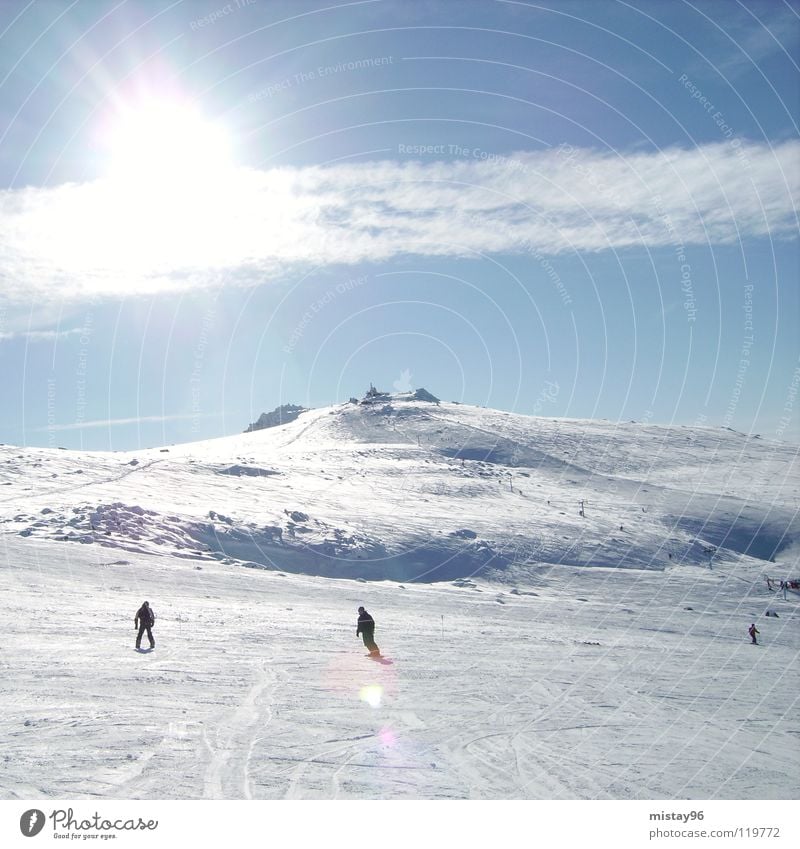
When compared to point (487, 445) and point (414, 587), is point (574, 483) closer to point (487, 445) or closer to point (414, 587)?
point (487, 445)

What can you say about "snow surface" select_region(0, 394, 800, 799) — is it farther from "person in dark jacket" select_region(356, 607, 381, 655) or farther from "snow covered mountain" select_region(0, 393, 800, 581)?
"person in dark jacket" select_region(356, 607, 381, 655)

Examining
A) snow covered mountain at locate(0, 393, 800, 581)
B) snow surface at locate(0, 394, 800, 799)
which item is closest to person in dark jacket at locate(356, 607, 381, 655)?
snow surface at locate(0, 394, 800, 799)

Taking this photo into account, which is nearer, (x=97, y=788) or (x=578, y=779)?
(x=97, y=788)

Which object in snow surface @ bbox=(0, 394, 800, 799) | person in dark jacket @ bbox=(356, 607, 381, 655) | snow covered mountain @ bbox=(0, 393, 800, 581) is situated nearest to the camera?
snow surface @ bbox=(0, 394, 800, 799)

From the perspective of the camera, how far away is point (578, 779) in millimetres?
11531

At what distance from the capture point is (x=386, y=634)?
971 inches

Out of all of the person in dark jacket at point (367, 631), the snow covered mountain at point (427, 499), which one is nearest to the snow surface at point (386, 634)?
the snow covered mountain at point (427, 499)

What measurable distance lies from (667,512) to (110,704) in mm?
62740

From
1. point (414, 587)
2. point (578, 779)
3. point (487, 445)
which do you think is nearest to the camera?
point (578, 779)

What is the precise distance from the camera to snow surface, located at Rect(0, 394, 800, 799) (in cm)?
1141

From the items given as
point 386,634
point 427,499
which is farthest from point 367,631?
point 427,499

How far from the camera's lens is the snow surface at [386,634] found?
11406 millimetres

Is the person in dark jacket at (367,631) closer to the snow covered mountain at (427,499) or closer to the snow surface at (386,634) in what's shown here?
the snow surface at (386,634)
